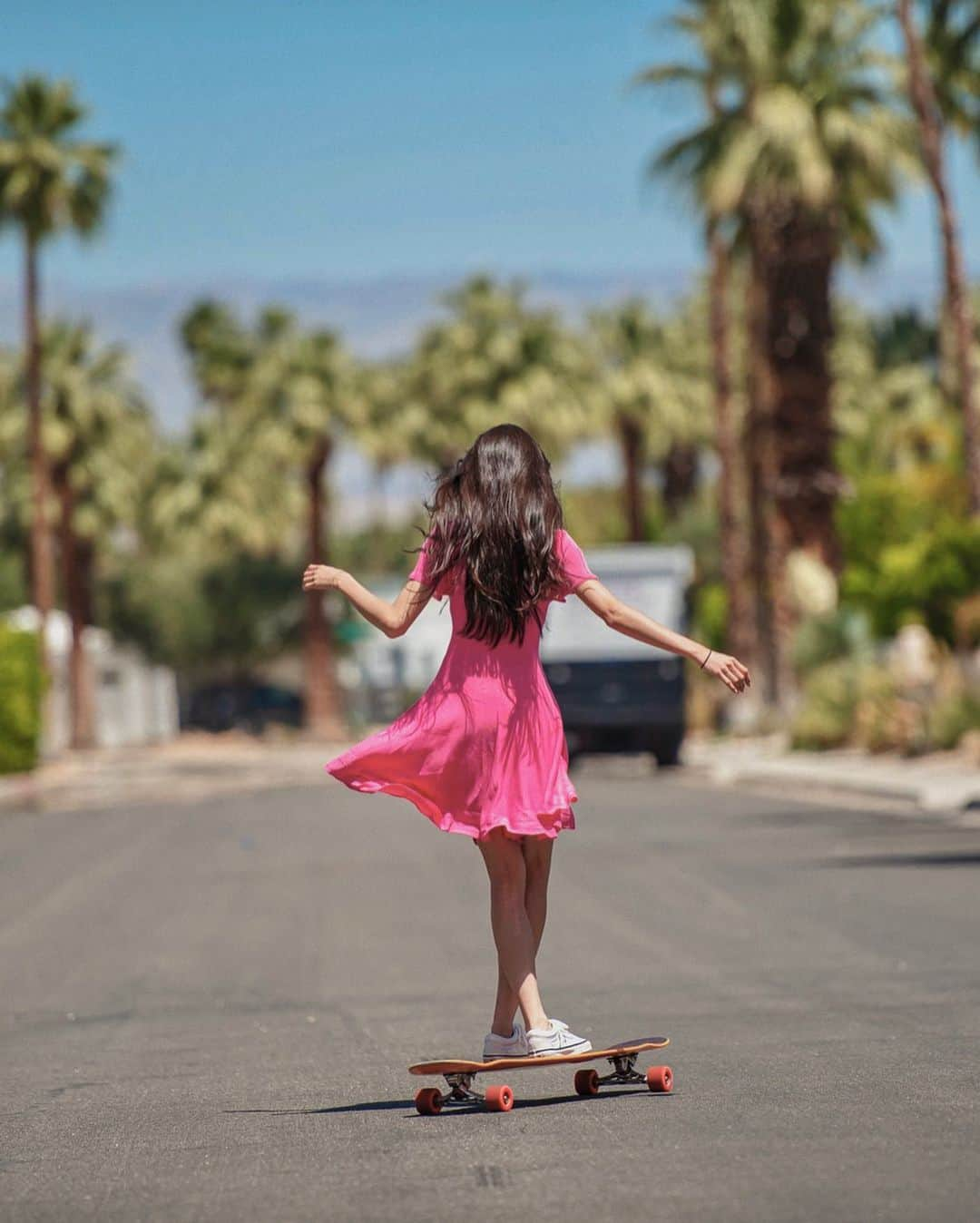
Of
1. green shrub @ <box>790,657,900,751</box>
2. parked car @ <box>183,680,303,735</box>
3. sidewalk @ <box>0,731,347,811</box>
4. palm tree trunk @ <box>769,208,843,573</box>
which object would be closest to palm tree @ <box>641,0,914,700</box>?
palm tree trunk @ <box>769,208,843,573</box>

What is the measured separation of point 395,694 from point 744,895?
42657mm

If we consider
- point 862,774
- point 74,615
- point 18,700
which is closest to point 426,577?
point 862,774

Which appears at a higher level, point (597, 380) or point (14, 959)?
point (597, 380)

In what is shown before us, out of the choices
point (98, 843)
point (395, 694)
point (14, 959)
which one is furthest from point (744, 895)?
point (395, 694)

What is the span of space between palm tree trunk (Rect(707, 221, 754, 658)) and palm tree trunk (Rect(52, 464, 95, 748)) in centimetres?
2082

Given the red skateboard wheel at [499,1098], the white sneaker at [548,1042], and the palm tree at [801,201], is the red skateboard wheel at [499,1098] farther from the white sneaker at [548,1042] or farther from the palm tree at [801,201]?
the palm tree at [801,201]

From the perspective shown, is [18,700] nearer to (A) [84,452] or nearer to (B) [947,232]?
(B) [947,232]

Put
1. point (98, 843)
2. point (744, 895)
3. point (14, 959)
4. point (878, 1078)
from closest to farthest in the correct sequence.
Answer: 1. point (878, 1078)
2. point (14, 959)
3. point (744, 895)
4. point (98, 843)

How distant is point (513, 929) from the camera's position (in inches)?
268

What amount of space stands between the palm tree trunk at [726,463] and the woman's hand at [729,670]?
38956mm

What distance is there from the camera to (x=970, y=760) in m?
27.8

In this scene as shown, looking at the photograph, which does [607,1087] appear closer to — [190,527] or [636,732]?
[636,732]

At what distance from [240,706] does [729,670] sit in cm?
7898

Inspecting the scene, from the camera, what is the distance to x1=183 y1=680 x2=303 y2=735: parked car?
83062 mm
